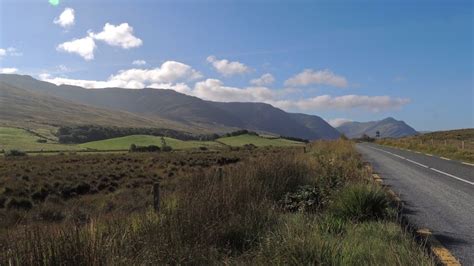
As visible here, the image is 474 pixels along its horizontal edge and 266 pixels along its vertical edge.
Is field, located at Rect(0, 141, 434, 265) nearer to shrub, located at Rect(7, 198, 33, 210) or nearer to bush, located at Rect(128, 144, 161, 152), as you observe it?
shrub, located at Rect(7, 198, 33, 210)

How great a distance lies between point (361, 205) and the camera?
26.5ft

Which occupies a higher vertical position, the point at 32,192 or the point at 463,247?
the point at 463,247

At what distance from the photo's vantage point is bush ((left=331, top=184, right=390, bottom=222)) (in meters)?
7.89

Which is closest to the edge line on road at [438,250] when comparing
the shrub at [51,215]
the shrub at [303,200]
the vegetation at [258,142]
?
the shrub at [303,200]

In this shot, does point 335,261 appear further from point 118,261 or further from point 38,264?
point 38,264

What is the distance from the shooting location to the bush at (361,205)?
25.9ft

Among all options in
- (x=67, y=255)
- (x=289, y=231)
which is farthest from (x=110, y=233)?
(x=289, y=231)

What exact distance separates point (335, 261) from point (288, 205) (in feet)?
13.1

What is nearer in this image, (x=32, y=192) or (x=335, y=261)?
(x=335, y=261)

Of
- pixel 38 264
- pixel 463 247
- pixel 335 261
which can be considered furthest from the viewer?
pixel 463 247

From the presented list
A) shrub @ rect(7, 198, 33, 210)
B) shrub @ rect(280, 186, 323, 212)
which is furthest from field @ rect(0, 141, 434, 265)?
shrub @ rect(7, 198, 33, 210)

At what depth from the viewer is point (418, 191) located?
12.8 meters

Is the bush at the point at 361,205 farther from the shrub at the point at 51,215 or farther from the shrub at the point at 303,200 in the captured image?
the shrub at the point at 51,215

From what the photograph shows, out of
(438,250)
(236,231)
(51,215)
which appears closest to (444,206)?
(438,250)
